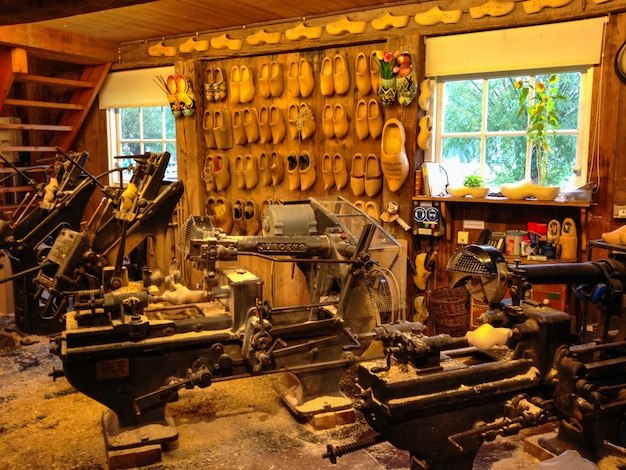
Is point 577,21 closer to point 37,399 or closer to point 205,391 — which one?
point 205,391

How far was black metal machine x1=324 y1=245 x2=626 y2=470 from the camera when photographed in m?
1.96

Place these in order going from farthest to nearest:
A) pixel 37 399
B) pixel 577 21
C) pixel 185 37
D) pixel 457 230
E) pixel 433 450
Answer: pixel 185 37 < pixel 457 230 < pixel 577 21 < pixel 37 399 < pixel 433 450

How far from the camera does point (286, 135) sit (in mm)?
5715

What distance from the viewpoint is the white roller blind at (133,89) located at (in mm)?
6453

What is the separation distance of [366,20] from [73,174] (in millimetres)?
2795

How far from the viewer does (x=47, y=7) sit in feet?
6.48

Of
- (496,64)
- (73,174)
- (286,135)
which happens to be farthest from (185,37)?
(496,64)

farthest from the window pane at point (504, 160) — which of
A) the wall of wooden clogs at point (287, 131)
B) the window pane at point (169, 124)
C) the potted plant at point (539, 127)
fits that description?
the window pane at point (169, 124)

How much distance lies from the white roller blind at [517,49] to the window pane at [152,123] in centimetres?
329

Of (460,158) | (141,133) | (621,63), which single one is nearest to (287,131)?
(460,158)

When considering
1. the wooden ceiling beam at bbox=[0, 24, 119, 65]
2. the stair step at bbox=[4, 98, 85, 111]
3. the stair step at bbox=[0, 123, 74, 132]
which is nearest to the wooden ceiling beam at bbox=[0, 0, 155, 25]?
the wooden ceiling beam at bbox=[0, 24, 119, 65]

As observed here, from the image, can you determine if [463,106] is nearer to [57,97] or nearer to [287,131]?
[287,131]

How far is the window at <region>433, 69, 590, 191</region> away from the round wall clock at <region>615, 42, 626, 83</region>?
0.87 feet

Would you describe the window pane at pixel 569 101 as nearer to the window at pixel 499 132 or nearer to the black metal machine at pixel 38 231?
the window at pixel 499 132
